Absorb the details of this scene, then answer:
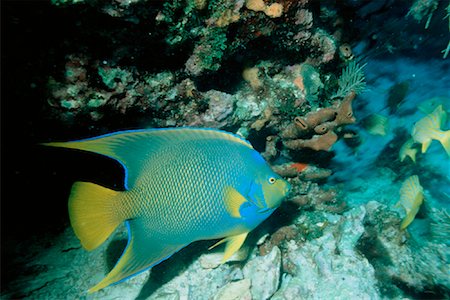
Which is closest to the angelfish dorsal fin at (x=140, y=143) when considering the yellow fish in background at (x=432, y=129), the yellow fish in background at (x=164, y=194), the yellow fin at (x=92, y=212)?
the yellow fish in background at (x=164, y=194)

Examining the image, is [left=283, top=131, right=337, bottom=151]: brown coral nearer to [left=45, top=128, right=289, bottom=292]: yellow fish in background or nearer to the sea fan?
the sea fan

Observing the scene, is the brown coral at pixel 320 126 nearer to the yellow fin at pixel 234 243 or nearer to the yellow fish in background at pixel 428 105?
the yellow fin at pixel 234 243

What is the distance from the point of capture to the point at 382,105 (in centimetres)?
497

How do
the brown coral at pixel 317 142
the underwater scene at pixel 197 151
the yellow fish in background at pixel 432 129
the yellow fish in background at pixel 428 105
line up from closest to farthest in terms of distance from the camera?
the underwater scene at pixel 197 151 → the brown coral at pixel 317 142 → the yellow fish in background at pixel 432 129 → the yellow fish in background at pixel 428 105

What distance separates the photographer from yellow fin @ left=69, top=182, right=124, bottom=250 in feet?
5.20

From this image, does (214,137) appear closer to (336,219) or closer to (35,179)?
(35,179)

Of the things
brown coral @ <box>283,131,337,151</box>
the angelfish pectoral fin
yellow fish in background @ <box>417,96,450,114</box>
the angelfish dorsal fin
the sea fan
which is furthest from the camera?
yellow fish in background @ <box>417,96,450,114</box>

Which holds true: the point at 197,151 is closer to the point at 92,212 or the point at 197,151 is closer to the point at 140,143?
the point at 140,143

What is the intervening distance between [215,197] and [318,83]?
1.87 meters

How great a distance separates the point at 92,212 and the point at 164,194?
426 millimetres

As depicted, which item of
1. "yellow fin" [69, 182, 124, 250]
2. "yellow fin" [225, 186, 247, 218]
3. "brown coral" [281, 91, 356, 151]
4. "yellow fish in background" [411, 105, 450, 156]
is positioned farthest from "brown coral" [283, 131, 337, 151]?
"yellow fish in background" [411, 105, 450, 156]

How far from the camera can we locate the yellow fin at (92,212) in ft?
5.20

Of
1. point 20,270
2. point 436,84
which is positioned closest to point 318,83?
point 20,270

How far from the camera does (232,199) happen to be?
1751 mm
